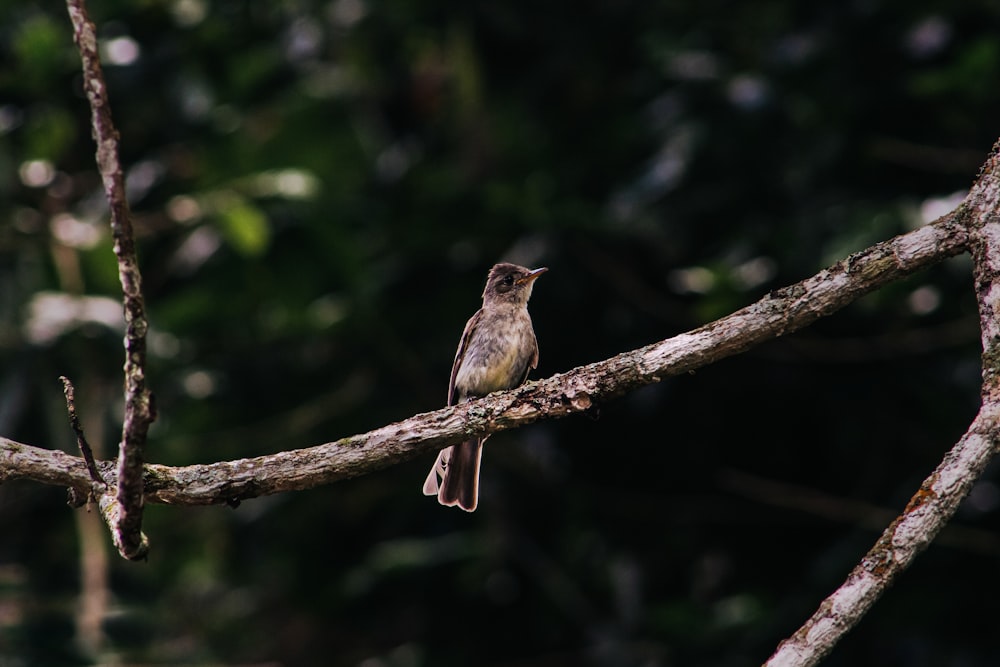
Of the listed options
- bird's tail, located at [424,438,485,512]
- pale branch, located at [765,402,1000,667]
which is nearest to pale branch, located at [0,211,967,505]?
pale branch, located at [765,402,1000,667]

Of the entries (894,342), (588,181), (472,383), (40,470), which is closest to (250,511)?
(588,181)

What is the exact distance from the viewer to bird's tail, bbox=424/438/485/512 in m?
4.52

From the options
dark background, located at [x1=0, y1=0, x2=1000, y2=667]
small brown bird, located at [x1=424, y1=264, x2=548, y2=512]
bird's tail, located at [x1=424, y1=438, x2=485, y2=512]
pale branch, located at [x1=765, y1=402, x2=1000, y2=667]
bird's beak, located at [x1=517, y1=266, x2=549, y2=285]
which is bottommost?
pale branch, located at [x1=765, y1=402, x2=1000, y2=667]

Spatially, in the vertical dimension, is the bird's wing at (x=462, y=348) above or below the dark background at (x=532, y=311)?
below

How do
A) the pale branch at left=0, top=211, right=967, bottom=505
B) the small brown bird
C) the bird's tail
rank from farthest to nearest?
the small brown bird → the bird's tail → the pale branch at left=0, top=211, right=967, bottom=505

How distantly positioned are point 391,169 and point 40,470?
5.78 meters

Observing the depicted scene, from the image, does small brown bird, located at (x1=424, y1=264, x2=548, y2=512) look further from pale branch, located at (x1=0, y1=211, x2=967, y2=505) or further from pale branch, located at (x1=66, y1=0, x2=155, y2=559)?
pale branch, located at (x1=66, y1=0, x2=155, y2=559)

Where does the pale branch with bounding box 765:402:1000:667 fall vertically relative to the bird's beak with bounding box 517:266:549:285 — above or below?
below

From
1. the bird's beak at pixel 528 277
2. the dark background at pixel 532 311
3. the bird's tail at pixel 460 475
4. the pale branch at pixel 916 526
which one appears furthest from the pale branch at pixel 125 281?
the dark background at pixel 532 311

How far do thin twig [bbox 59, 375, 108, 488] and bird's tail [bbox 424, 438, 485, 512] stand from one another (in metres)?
1.82

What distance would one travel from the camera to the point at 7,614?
574 centimetres

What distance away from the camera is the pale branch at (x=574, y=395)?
268cm

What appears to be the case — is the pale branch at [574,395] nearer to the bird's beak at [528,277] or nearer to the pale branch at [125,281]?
the pale branch at [125,281]

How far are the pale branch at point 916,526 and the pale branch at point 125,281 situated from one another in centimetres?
125
